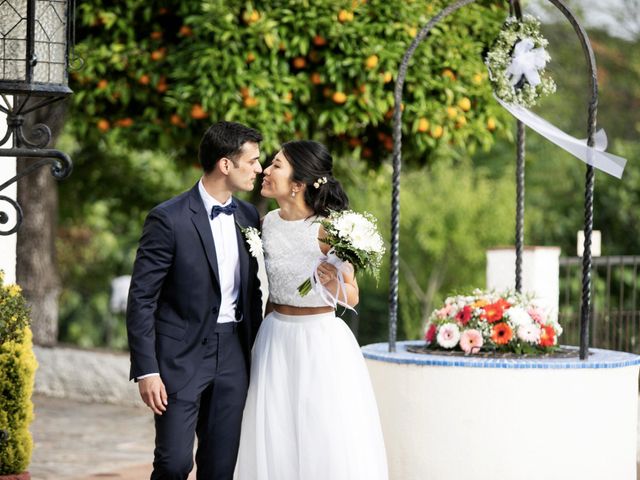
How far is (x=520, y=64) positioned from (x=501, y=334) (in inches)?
65.0

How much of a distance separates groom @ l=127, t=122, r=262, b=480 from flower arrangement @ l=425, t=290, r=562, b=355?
1697mm

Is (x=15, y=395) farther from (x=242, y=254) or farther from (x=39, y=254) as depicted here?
(x=39, y=254)

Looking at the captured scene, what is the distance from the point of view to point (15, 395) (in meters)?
5.06

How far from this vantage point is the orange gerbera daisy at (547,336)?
20.1 ft

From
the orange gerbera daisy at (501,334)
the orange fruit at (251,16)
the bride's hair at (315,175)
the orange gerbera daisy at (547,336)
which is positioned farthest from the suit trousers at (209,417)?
the orange fruit at (251,16)

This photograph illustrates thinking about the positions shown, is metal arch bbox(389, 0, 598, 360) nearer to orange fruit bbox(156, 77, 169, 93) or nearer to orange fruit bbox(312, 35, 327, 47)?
orange fruit bbox(312, 35, 327, 47)

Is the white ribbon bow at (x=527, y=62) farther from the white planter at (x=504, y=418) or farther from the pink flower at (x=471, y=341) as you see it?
the white planter at (x=504, y=418)

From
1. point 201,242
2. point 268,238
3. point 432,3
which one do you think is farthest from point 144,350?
point 432,3

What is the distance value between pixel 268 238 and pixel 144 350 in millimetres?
853

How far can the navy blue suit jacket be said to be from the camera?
14.1 feet

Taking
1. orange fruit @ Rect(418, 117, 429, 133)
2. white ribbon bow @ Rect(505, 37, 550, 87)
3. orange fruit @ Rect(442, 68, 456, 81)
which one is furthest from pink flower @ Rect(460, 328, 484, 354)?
orange fruit @ Rect(442, 68, 456, 81)

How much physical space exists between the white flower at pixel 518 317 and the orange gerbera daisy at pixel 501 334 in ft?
0.21

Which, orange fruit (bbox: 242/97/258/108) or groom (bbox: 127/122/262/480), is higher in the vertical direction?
orange fruit (bbox: 242/97/258/108)

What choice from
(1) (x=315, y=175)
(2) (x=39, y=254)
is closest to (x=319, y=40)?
(1) (x=315, y=175)
